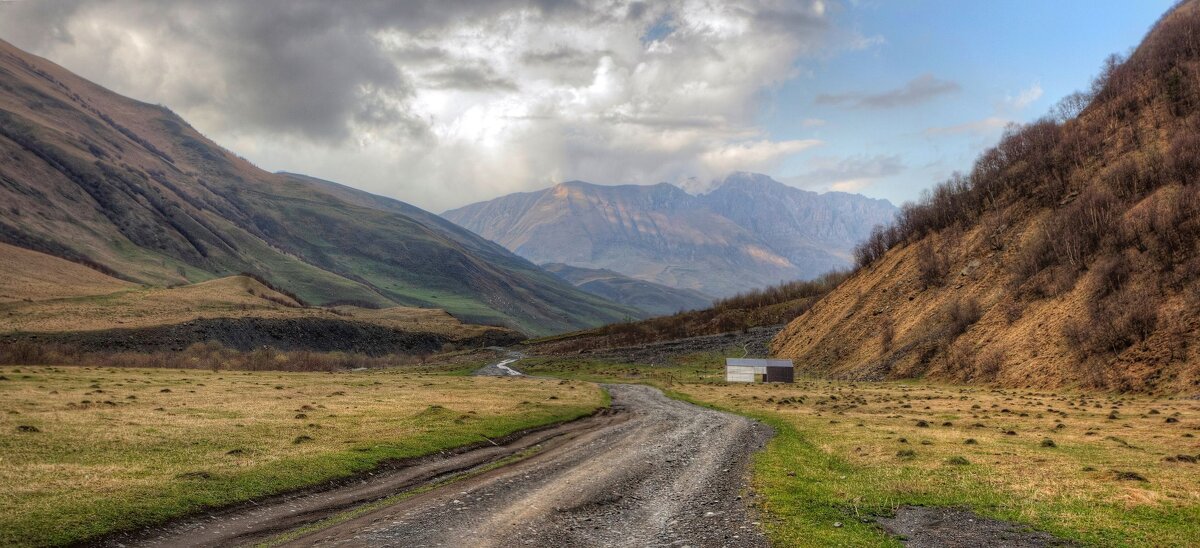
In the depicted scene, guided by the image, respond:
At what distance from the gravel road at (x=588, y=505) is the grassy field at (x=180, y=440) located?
6430 millimetres

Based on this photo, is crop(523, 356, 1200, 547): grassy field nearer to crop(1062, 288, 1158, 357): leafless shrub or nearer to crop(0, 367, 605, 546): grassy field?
crop(1062, 288, 1158, 357): leafless shrub

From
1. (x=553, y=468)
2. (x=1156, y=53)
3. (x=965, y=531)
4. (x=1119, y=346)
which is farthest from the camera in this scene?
(x=1156, y=53)

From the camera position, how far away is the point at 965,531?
19.4m

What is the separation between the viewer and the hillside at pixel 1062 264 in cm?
6931

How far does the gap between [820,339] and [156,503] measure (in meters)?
124

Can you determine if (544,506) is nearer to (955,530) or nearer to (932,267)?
(955,530)

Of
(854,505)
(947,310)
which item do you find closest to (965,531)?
(854,505)

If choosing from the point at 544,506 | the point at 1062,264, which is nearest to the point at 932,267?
the point at 1062,264

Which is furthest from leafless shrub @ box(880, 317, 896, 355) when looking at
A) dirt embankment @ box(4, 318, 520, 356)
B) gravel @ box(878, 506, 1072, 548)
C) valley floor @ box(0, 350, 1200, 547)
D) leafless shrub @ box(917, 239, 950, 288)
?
dirt embankment @ box(4, 318, 520, 356)

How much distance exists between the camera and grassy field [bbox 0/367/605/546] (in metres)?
20.8

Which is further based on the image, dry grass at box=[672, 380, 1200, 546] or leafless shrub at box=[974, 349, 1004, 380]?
leafless shrub at box=[974, 349, 1004, 380]

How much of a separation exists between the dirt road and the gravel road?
43 millimetres

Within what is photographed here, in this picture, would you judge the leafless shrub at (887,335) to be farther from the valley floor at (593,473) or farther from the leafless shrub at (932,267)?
the valley floor at (593,473)

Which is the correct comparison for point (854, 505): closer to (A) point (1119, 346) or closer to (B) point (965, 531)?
(B) point (965, 531)
